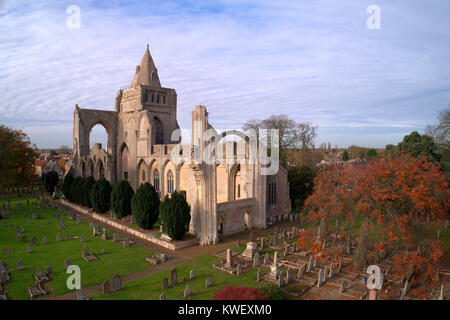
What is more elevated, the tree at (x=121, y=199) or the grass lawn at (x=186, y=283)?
the tree at (x=121, y=199)

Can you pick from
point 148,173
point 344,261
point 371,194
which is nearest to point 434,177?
point 371,194

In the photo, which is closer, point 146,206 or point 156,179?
point 146,206

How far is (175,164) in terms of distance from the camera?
90.2 ft

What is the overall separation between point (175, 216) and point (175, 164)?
28.7 feet

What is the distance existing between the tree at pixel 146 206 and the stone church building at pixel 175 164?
3099 mm

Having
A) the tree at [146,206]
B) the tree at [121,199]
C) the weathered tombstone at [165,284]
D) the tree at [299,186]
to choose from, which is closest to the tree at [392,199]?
the weathered tombstone at [165,284]

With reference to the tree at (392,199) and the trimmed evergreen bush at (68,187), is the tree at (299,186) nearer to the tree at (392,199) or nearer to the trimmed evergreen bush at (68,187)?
the tree at (392,199)

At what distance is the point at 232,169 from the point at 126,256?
40.4 ft

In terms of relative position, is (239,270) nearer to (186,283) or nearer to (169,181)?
(186,283)

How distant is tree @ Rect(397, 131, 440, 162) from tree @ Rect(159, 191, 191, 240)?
2393cm

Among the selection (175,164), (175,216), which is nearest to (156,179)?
(175,164)

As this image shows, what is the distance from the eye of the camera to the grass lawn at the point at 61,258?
14.2 m

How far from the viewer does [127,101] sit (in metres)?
36.9

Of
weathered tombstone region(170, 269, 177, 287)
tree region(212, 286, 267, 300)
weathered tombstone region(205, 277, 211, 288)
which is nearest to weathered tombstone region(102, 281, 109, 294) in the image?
weathered tombstone region(170, 269, 177, 287)
